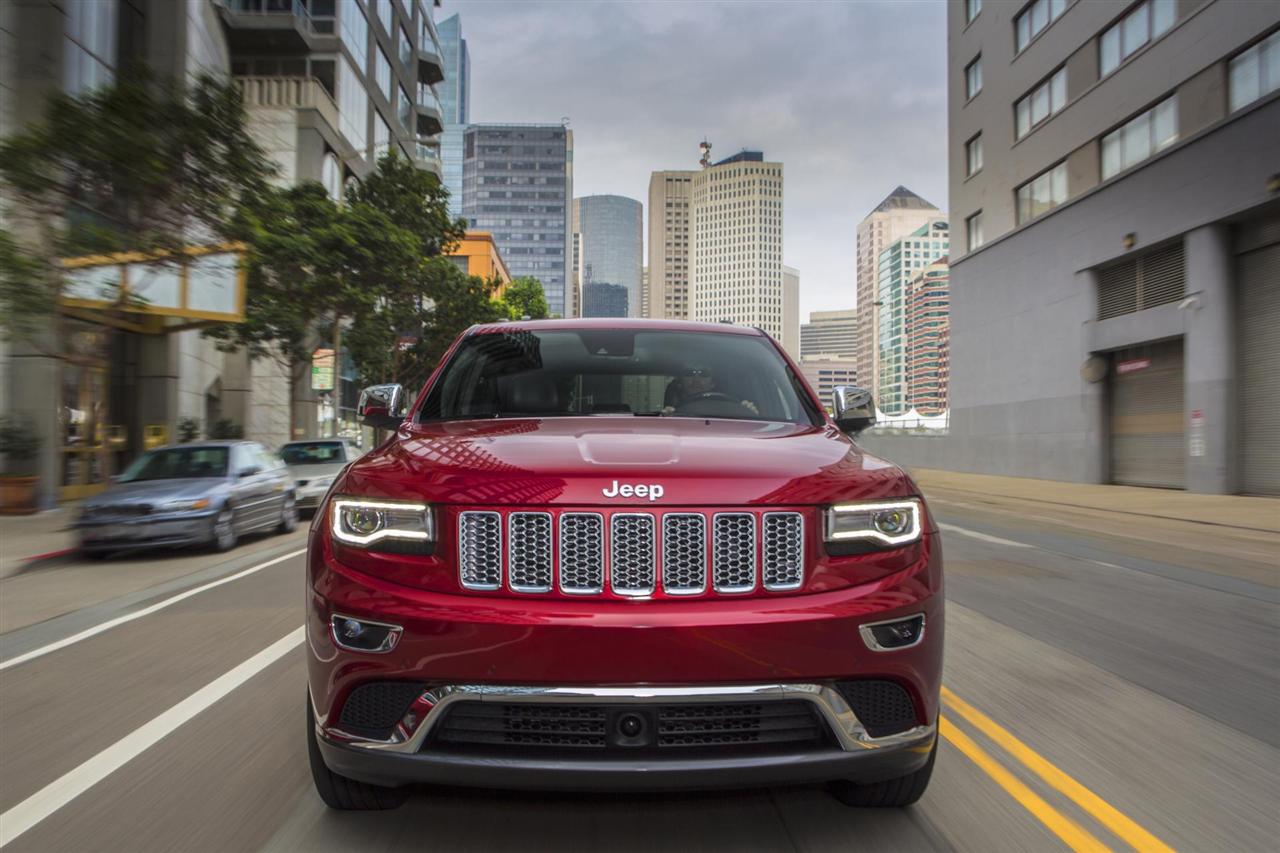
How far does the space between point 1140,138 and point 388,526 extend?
25.5 meters

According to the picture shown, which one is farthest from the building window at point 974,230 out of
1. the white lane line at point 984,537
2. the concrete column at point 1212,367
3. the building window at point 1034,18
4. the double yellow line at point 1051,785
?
the double yellow line at point 1051,785

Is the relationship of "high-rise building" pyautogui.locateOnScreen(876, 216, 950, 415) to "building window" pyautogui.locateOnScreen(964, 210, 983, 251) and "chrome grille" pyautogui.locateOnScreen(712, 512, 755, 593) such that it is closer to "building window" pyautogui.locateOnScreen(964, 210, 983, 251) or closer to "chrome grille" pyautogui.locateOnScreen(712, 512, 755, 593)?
"building window" pyautogui.locateOnScreen(964, 210, 983, 251)

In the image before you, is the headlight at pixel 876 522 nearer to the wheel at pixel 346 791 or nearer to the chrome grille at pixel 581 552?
the chrome grille at pixel 581 552

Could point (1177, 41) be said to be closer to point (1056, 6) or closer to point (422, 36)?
point (1056, 6)

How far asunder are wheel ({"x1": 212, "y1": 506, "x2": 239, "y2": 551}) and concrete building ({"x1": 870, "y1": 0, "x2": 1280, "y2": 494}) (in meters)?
19.3

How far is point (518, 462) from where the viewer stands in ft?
8.49

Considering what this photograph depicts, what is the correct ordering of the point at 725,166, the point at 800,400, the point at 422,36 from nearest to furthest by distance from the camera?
the point at 800,400, the point at 422,36, the point at 725,166

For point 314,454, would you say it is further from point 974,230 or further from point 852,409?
point 974,230

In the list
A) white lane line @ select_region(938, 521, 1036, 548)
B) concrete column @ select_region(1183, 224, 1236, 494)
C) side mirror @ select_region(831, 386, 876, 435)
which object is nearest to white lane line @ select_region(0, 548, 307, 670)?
side mirror @ select_region(831, 386, 876, 435)

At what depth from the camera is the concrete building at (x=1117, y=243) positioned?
63.6 ft

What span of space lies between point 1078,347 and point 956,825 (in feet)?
85.7

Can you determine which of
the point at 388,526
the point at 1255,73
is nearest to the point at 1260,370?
the point at 1255,73

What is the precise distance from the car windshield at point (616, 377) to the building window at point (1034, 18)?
28.1 m

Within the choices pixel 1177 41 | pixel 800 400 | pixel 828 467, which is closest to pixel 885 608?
pixel 828 467
